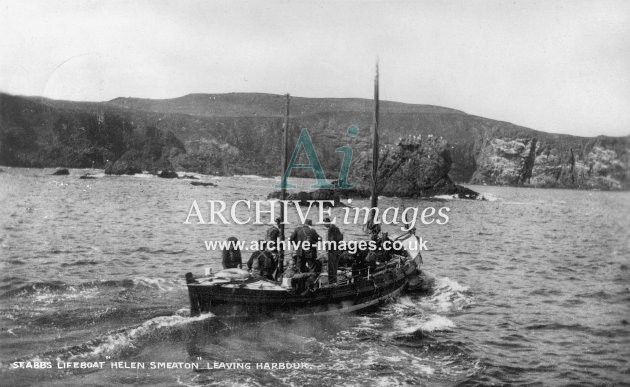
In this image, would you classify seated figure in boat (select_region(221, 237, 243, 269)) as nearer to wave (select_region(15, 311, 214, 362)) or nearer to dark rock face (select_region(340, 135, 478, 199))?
wave (select_region(15, 311, 214, 362))

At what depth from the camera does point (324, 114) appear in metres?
141

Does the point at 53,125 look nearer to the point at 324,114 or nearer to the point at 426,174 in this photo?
the point at 324,114

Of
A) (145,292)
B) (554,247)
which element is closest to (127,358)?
(145,292)

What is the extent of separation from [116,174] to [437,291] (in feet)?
311

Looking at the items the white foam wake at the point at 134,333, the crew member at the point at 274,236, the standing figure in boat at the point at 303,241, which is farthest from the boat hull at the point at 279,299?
the crew member at the point at 274,236

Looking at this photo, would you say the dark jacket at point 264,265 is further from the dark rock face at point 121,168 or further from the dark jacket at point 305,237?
the dark rock face at point 121,168

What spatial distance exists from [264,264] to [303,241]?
175cm

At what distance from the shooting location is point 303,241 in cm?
1806

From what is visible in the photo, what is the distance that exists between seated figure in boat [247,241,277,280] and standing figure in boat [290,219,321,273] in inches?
Answer: 39.9

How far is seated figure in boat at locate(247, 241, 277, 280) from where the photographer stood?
18219mm

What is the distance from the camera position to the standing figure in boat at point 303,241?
18125mm

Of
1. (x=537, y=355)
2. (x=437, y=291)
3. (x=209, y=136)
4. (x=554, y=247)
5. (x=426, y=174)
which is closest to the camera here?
(x=537, y=355)

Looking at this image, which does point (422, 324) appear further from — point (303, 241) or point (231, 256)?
point (231, 256)

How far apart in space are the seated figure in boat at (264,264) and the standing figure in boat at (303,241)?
3.32 ft
